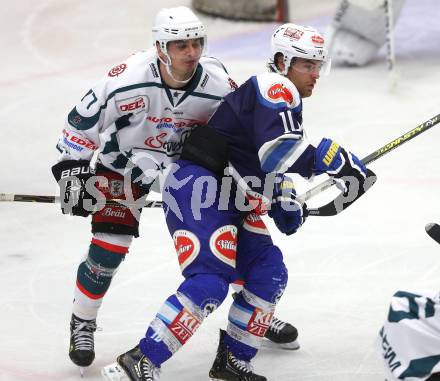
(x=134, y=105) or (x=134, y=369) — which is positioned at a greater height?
(x=134, y=105)

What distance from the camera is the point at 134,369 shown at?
3742 mm

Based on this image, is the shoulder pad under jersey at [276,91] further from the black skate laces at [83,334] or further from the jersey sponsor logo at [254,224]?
the black skate laces at [83,334]

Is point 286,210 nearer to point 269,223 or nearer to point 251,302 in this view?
point 251,302

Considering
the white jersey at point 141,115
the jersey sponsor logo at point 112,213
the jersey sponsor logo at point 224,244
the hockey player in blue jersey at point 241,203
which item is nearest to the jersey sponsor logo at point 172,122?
the white jersey at point 141,115

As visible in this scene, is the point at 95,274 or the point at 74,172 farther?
the point at 95,274

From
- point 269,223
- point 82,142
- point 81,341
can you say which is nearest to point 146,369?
point 81,341

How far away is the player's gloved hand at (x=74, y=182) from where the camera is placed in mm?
4059

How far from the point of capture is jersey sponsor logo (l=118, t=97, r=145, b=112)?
13.1 feet

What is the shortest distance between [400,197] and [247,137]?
7.11ft

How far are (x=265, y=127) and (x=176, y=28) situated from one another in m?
0.49

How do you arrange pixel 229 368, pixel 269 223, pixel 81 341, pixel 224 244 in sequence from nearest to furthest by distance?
pixel 224 244, pixel 229 368, pixel 81 341, pixel 269 223

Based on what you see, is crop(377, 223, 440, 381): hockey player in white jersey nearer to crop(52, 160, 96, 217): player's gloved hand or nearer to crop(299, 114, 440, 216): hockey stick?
crop(299, 114, 440, 216): hockey stick

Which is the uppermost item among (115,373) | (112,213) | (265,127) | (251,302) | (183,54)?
(183,54)

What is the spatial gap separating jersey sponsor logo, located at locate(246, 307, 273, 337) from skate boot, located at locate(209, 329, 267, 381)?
13cm
